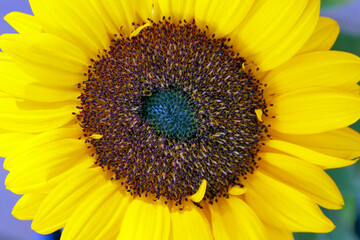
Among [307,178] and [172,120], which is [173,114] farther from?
[307,178]

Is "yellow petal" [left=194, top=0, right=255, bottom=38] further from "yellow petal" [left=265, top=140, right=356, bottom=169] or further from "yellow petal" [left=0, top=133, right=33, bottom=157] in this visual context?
"yellow petal" [left=0, top=133, right=33, bottom=157]

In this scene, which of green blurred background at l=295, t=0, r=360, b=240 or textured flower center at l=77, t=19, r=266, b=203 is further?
green blurred background at l=295, t=0, r=360, b=240

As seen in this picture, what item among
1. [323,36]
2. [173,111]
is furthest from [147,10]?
[323,36]

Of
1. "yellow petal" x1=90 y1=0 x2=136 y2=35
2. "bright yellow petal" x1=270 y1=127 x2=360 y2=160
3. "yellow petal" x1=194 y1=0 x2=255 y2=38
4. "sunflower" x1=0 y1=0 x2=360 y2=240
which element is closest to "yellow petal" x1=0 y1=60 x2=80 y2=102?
"sunflower" x1=0 y1=0 x2=360 y2=240

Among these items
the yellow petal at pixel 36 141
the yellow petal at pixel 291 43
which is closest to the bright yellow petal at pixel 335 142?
the yellow petal at pixel 291 43

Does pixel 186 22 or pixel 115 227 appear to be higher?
pixel 186 22

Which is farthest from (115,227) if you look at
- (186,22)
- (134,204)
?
(186,22)

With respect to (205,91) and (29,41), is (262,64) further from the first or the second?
(29,41)
